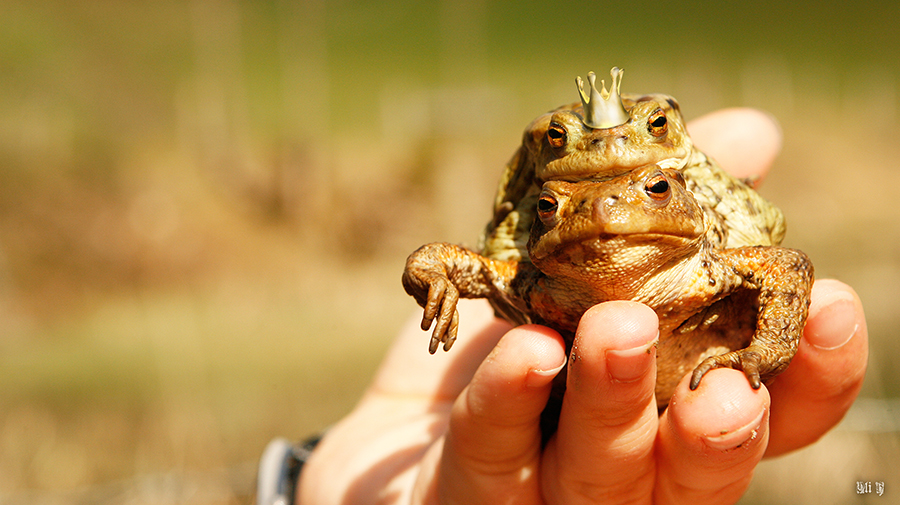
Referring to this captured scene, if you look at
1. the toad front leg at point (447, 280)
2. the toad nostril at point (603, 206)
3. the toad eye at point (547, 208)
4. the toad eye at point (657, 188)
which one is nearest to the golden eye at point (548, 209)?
the toad eye at point (547, 208)

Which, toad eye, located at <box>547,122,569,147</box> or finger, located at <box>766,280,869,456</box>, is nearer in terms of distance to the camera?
toad eye, located at <box>547,122,569,147</box>

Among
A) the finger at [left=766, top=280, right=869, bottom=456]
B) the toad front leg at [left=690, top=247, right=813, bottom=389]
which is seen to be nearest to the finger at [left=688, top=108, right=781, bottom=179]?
the finger at [left=766, top=280, right=869, bottom=456]

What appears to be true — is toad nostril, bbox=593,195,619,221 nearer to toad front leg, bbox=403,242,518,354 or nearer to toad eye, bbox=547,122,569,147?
toad eye, bbox=547,122,569,147

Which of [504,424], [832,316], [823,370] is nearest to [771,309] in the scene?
[832,316]

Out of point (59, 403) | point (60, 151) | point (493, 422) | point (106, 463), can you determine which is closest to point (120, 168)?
point (60, 151)

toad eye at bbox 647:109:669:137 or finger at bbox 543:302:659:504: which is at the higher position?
toad eye at bbox 647:109:669:137
